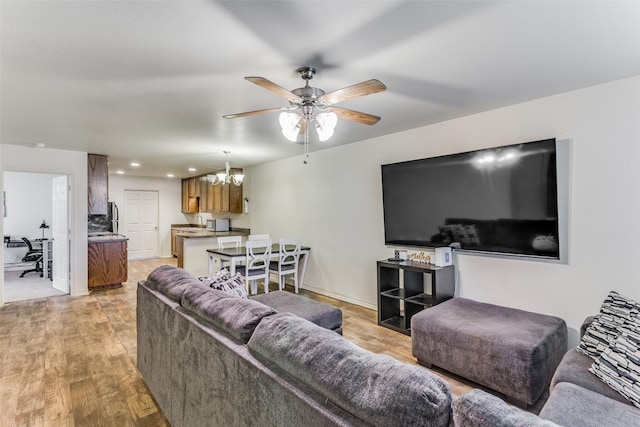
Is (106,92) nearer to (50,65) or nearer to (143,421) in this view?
(50,65)

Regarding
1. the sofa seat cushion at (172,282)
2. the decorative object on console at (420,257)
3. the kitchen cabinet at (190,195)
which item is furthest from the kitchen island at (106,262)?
the decorative object on console at (420,257)

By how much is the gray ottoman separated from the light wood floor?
0.68m

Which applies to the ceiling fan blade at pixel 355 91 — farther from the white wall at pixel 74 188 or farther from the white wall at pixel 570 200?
the white wall at pixel 74 188

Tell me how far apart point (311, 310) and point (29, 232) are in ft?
26.6

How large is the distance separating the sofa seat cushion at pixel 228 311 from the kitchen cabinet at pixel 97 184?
14.7 feet

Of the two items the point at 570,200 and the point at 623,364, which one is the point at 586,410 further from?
the point at 570,200

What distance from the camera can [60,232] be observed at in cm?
521

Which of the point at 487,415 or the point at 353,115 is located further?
the point at 353,115

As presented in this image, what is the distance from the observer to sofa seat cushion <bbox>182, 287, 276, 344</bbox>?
4.58 ft

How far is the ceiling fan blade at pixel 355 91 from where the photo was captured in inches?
70.4

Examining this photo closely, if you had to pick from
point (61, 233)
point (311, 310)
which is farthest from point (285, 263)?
point (61, 233)

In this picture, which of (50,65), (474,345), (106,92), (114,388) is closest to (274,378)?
(474,345)

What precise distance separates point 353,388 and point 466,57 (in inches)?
81.4

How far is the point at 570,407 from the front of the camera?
1.44 m
